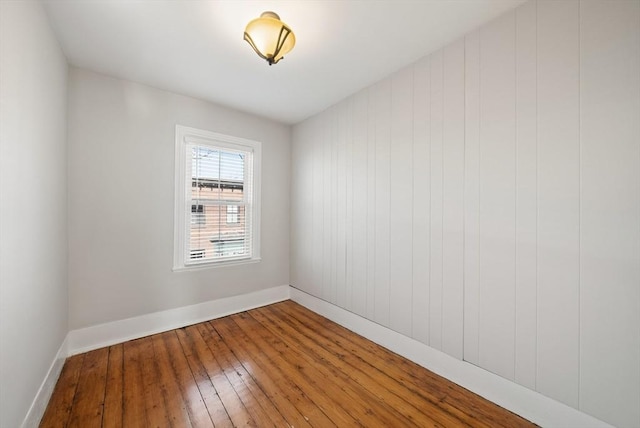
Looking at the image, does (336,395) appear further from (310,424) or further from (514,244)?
(514,244)

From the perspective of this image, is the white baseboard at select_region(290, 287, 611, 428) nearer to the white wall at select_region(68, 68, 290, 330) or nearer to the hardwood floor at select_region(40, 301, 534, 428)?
the hardwood floor at select_region(40, 301, 534, 428)

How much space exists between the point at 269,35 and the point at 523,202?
6.85 feet

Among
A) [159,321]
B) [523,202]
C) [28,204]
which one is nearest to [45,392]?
[159,321]

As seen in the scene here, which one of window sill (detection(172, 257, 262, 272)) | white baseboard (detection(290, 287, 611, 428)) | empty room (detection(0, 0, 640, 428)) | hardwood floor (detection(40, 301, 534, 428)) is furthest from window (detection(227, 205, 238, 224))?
white baseboard (detection(290, 287, 611, 428))

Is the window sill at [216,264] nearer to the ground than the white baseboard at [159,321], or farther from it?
farther from it

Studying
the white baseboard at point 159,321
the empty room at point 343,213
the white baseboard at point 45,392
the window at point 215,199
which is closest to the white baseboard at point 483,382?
the empty room at point 343,213

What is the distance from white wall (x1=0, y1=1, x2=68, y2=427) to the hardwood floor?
0.40m

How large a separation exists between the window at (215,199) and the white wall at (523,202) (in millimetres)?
1816

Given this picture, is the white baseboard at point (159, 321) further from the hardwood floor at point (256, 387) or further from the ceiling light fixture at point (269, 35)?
the ceiling light fixture at point (269, 35)

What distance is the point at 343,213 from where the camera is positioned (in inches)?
125

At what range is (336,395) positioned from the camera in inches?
75.7

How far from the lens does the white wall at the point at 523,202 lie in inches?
55.9

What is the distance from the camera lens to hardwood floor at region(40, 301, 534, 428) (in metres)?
1.70

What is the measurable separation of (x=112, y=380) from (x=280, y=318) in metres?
1.73
